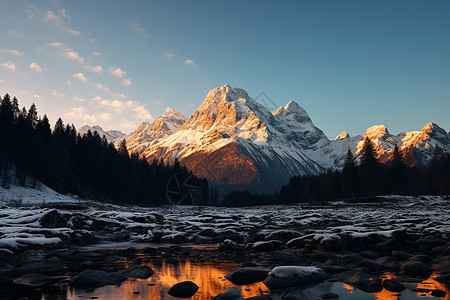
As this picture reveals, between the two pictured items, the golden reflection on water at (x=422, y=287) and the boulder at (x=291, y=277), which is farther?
the boulder at (x=291, y=277)

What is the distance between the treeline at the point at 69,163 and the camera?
60.9 metres

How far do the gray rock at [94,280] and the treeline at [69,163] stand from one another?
56098 mm

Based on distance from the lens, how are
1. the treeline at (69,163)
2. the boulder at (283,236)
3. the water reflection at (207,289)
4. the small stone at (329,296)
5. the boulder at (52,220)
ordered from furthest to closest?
the treeline at (69,163) → the boulder at (52,220) → the boulder at (283,236) → the water reflection at (207,289) → the small stone at (329,296)

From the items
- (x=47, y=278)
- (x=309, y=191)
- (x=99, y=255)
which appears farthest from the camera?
(x=309, y=191)

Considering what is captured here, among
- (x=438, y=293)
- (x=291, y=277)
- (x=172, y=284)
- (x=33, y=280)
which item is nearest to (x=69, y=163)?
(x=33, y=280)

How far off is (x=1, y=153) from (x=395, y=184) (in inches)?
3727

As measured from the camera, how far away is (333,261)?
9.83 m

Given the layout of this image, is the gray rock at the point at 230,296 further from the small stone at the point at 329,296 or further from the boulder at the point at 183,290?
the small stone at the point at 329,296

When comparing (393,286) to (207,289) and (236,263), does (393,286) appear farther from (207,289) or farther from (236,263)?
(236,263)

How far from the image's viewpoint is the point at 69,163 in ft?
232

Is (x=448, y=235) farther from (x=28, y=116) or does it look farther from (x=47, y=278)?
(x=28, y=116)

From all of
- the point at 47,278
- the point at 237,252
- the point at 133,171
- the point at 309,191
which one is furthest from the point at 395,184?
the point at 47,278

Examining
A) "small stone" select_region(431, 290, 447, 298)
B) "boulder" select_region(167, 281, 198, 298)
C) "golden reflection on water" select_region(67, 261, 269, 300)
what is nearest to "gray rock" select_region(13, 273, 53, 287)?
"golden reflection on water" select_region(67, 261, 269, 300)

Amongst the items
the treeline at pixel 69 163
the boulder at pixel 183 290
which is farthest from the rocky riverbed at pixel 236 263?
the treeline at pixel 69 163
